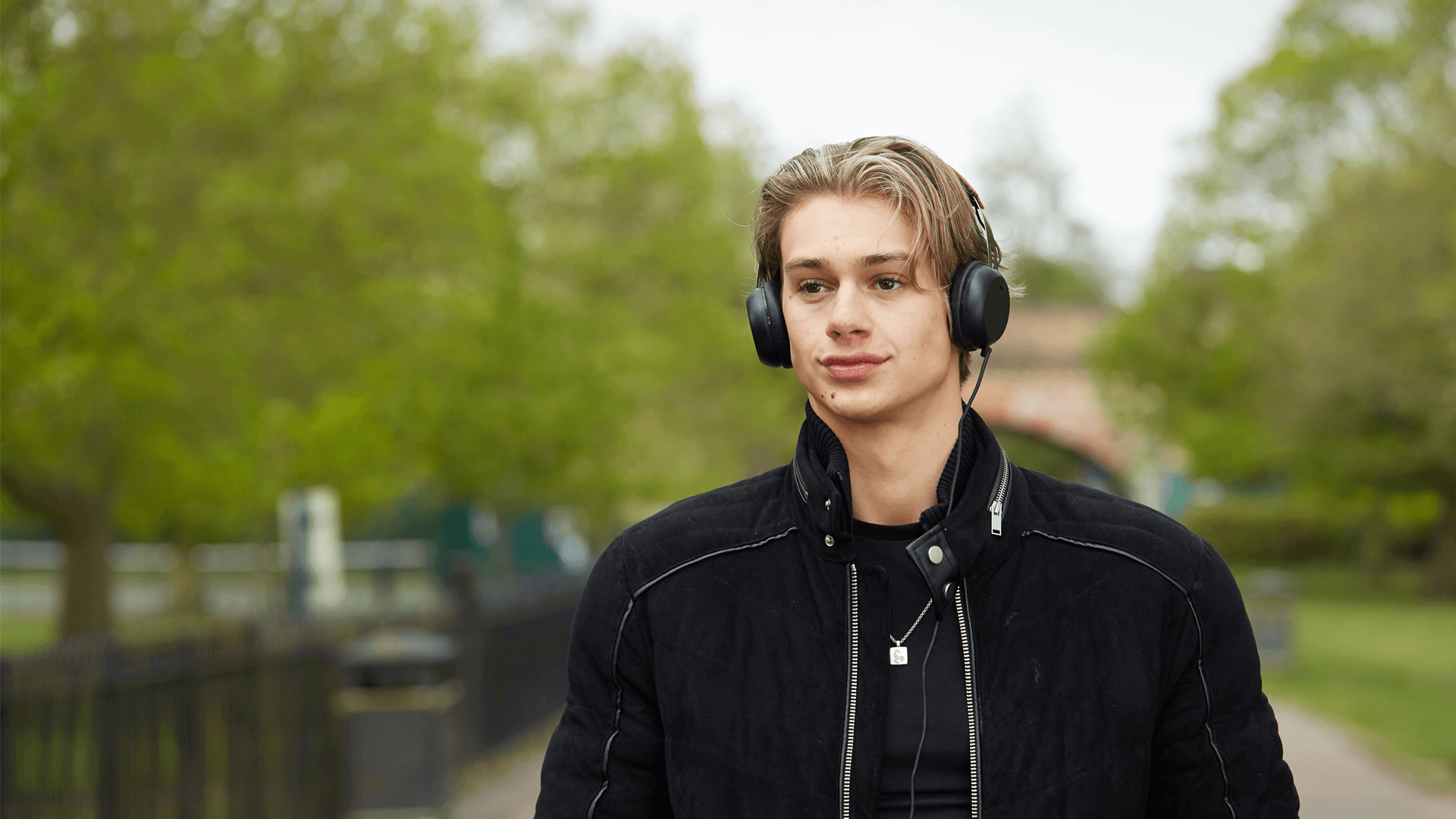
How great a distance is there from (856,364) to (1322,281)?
27.8 meters

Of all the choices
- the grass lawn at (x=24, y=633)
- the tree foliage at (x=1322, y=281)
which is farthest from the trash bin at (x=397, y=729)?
the tree foliage at (x=1322, y=281)

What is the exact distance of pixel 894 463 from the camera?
7.00 ft

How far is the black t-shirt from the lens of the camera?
1975 millimetres

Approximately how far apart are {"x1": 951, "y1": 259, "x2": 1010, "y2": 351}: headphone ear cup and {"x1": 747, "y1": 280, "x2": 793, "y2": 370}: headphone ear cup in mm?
280

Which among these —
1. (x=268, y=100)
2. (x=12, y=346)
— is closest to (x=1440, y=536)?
(x=268, y=100)

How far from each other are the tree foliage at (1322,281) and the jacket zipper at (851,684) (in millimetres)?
18307

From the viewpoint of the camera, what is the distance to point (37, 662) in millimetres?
5605

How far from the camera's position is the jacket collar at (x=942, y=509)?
204cm

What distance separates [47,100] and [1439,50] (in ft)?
99.4

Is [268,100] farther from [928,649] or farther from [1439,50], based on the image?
[1439,50]

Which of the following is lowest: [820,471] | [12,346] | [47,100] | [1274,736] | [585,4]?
[1274,736]

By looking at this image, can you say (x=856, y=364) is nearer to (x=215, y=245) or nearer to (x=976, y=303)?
(x=976, y=303)

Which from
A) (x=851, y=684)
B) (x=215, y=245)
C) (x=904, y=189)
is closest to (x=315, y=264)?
(x=215, y=245)

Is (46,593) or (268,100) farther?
(46,593)
